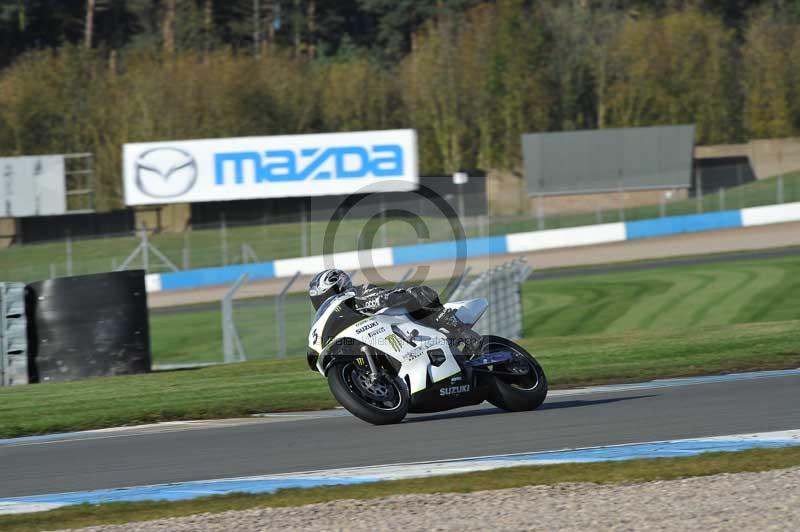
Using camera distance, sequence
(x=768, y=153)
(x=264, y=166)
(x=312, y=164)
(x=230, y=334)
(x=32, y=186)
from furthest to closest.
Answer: (x=768, y=153) → (x=32, y=186) → (x=264, y=166) → (x=312, y=164) → (x=230, y=334)

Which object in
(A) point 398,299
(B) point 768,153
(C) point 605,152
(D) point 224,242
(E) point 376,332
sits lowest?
(E) point 376,332

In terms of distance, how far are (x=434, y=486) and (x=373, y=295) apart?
2.52 m

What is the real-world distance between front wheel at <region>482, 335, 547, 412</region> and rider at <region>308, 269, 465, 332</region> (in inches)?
25.9

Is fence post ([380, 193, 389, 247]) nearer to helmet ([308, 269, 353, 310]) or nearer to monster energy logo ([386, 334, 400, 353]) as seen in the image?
helmet ([308, 269, 353, 310])

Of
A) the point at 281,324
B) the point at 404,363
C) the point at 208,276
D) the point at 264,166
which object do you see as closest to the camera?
the point at 404,363

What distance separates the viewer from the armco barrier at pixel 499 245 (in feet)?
121

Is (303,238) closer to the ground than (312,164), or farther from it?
closer to the ground

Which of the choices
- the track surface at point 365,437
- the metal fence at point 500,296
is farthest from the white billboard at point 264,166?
the track surface at point 365,437

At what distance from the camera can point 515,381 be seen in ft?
33.3

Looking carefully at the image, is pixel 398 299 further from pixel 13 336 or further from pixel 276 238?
pixel 276 238

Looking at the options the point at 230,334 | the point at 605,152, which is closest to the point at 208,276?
the point at 230,334

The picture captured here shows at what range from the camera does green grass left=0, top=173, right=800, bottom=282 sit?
→ 120 ft

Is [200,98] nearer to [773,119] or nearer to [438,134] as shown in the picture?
[438,134]

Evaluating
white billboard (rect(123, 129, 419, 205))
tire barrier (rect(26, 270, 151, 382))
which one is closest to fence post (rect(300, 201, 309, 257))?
white billboard (rect(123, 129, 419, 205))
